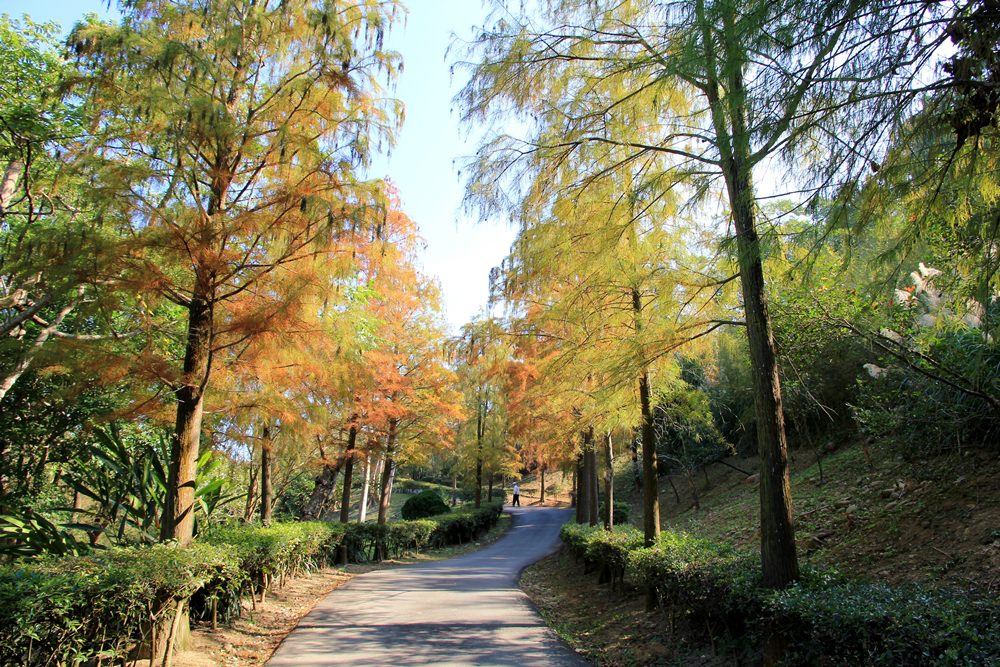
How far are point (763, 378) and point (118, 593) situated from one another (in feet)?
17.7

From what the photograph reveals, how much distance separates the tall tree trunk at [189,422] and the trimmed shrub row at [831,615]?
5.00 metres

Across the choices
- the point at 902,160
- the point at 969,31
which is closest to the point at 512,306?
the point at 902,160

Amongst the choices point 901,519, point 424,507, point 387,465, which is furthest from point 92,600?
point 424,507

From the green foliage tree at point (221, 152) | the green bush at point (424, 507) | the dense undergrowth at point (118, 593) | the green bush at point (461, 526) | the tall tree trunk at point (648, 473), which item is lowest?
Result: the green bush at point (461, 526)

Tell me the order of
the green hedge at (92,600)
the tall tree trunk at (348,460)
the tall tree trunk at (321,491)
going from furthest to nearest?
the tall tree trunk at (321,491), the tall tree trunk at (348,460), the green hedge at (92,600)

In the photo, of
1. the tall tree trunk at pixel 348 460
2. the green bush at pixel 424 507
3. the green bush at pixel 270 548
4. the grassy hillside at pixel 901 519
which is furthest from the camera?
the green bush at pixel 424 507

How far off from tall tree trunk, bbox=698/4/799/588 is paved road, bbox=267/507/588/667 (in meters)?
2.32

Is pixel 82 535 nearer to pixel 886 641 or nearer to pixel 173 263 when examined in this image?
pixel 173 263

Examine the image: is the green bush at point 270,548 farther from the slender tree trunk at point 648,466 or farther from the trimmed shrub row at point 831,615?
the slender tree trunk at point 648,466

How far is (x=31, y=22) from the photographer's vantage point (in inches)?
355

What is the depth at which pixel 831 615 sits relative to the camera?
334 centimetres

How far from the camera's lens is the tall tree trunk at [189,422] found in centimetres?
570

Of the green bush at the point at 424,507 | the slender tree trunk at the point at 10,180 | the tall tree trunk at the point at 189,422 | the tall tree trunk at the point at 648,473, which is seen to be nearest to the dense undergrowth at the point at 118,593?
the tall tree trunk at the point at 189,422

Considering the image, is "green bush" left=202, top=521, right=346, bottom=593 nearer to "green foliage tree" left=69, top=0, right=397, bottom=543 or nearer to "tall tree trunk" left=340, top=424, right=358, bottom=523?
"green foliage tree" left=69, top=0, right=397, bottom=543
